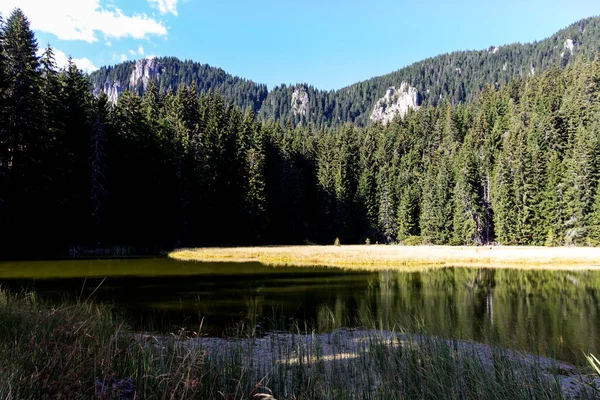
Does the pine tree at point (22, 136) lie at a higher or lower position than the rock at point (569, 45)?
lower

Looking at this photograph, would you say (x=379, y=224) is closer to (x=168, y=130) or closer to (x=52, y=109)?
(x=168, y=130)

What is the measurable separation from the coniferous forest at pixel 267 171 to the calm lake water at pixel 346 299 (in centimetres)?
1174

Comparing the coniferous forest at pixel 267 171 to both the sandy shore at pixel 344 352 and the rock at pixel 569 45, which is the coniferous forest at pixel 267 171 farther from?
the rock at pixel 569 45

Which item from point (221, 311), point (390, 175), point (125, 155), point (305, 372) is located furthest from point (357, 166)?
point (305, 372)

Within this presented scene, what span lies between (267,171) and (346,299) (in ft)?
159

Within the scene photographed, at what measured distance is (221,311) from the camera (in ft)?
46.8

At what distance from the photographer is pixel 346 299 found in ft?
56.3

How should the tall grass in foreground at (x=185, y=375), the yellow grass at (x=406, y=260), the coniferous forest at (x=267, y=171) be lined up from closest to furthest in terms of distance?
1. the tall grass in foreground at (x=185, y=375)
2. the yellow grass at (x=406, y=260)
3. the coniferous forest at (x=267, y=171)

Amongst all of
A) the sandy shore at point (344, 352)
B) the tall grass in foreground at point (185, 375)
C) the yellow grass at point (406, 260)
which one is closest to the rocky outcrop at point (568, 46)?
the yellow grass at point (406, 260)

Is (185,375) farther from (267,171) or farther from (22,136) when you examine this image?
(267,171)

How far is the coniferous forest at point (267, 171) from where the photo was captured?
110 feet

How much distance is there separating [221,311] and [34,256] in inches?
1083

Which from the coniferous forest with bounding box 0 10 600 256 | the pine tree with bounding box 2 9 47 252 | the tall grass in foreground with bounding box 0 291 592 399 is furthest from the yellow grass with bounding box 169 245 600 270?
the tall grass in foreground with bounding box 0 291 592 399

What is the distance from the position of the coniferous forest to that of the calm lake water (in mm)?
11736
